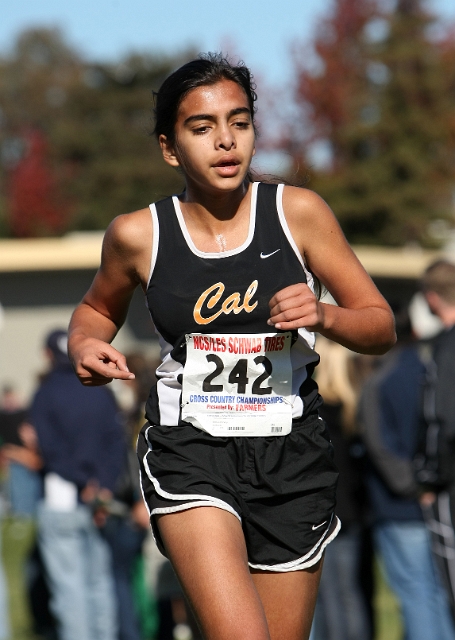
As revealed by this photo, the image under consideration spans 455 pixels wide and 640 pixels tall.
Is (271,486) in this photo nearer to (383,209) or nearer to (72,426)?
(72,426)

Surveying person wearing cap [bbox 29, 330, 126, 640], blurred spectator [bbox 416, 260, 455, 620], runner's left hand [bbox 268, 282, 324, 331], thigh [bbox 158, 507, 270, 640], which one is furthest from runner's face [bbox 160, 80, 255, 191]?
person wearing cap [bbox 29, 330, 126, 640]

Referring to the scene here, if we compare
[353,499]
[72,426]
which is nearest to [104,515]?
[72,426]

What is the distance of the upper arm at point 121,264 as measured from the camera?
3.48 metres

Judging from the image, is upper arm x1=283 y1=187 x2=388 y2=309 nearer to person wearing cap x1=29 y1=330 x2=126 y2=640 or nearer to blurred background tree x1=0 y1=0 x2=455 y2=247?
person wearing cap x1=29 y1=330 x2=126 y2=640

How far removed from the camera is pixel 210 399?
3.41 metres

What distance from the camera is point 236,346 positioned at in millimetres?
3371

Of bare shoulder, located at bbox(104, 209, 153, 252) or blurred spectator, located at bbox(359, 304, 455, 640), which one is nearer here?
bare shoulder, located at bbox(104, 209, 153, 252)

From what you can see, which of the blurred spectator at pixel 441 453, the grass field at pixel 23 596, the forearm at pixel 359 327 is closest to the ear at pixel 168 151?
the forearm at pixel 359 327

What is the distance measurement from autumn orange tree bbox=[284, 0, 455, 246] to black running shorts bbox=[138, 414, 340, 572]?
31111mm

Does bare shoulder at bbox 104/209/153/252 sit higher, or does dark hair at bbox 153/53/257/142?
dark hair at bbox 153/53/257/142

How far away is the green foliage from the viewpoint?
159 feet

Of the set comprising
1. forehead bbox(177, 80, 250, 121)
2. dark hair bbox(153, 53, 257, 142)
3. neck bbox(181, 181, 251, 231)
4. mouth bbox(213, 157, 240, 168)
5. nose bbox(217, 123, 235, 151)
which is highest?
dark hair bbox(153, 53, 257, 142)

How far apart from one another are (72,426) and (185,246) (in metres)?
3.81

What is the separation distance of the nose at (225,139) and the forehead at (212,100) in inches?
2.5
